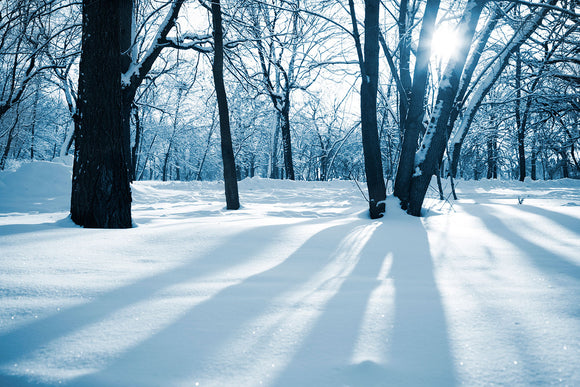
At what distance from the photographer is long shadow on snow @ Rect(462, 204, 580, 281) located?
5.95 feet

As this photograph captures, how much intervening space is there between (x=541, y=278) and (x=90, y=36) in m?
4.31

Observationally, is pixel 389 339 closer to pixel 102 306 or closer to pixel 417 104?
pixel 102 306

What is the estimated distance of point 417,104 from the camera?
13.3 ft

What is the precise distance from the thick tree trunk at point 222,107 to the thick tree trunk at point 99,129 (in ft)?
7.56

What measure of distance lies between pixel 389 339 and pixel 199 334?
2.23 ft

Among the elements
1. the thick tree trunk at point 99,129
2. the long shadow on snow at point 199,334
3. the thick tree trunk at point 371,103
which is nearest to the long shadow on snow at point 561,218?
the thick tree trunk at point 371,103

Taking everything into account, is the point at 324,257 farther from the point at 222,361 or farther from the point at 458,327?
the point at 222,361

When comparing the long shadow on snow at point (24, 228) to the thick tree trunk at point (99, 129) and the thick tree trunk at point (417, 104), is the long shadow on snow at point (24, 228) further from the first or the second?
the thick tree trunk at point (417, 104)

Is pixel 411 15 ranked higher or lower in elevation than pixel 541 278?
higher

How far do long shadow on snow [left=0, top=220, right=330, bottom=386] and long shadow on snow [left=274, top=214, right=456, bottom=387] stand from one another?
2.52 ft

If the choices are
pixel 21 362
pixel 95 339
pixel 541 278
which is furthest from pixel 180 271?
pixel 541 278

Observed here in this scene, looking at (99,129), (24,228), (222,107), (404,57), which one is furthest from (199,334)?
(404,57)

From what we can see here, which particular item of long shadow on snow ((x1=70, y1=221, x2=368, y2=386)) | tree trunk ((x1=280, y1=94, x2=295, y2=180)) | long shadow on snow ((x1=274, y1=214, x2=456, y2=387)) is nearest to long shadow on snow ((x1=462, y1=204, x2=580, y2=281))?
long shadow on snow ((x1=274, y1=214, x2=456, y2=387))

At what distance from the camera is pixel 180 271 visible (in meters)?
1.80
